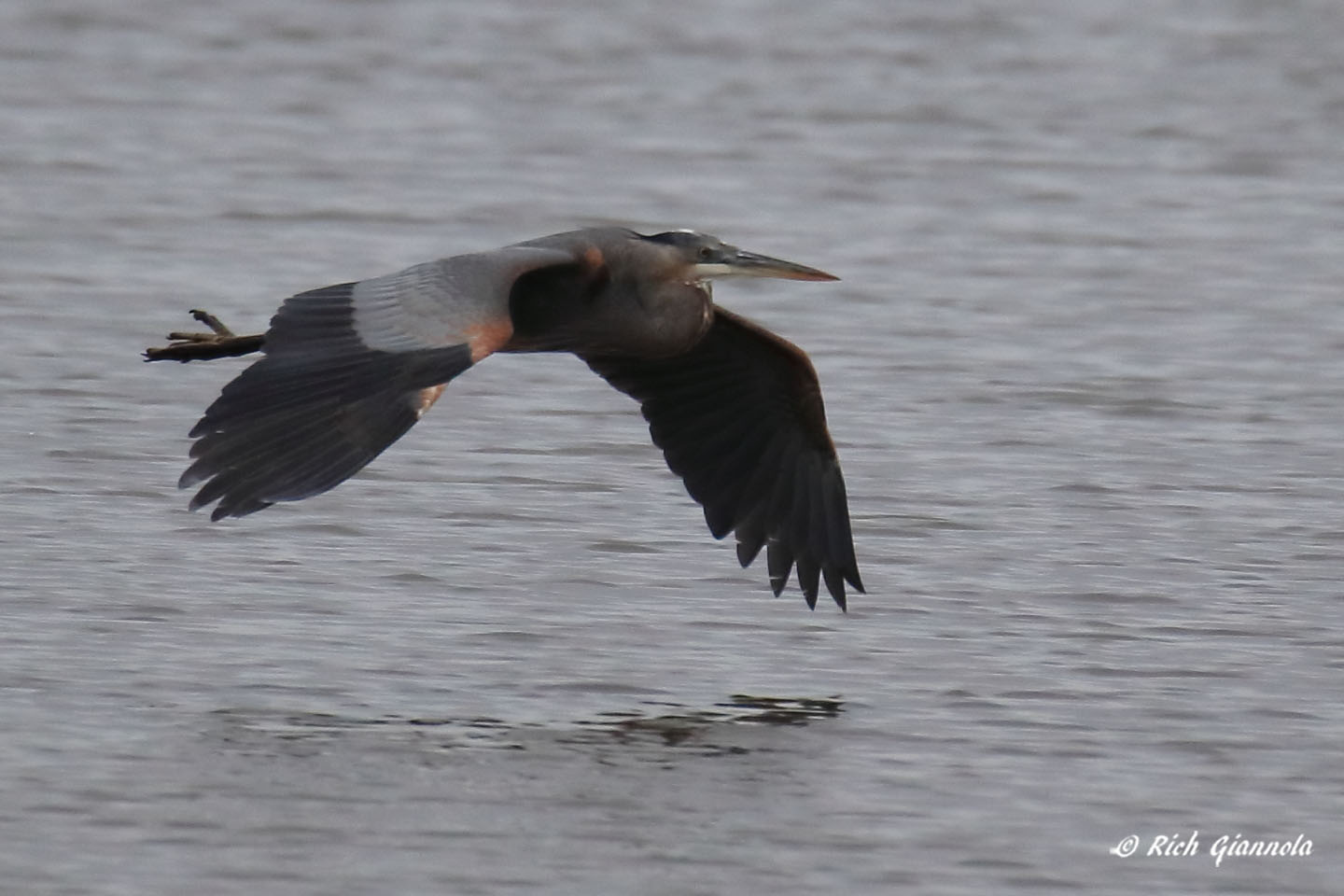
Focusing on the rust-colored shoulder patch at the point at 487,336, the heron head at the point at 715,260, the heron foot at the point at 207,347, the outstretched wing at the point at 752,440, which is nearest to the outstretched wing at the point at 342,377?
the rust-colored shoulder patch at the point at 487,336

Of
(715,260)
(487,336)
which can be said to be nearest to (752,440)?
(715,260)

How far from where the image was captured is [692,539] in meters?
10.3

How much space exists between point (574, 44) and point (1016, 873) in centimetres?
1750

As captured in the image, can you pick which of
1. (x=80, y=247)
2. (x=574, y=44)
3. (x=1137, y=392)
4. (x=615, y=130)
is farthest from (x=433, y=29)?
(x=1137, y=392)

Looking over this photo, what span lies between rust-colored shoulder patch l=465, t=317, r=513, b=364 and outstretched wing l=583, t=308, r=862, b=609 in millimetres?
1437

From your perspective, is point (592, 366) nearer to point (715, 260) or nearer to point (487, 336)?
point (715, 260)

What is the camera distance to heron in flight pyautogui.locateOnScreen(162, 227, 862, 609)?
301 inches

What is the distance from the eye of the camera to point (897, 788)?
7.70m

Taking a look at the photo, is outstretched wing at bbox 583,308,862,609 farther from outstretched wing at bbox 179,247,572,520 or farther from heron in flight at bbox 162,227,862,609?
outstretched wing at bbox 179,247,572,520

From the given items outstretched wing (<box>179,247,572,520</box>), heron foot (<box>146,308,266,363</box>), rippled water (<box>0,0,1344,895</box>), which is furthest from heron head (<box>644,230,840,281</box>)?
heron foot (<box>146,308,266,363</box>)

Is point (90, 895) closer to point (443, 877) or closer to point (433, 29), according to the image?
point (443, 877)

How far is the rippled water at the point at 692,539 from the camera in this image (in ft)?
24.1

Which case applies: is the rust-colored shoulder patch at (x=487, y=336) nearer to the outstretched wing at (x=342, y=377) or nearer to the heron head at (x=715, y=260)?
the outstretched wing at (x=342, y=377)

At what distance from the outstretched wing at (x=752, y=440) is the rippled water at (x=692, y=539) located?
0.89 ft
